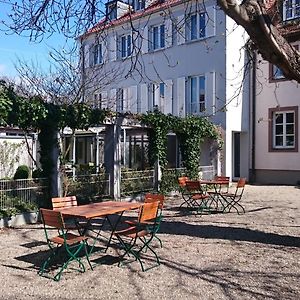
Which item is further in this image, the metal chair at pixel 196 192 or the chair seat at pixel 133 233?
the metal chair at pixel 196 192

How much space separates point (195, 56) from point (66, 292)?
17.6 metres

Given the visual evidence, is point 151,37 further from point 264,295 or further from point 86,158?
point 264,295

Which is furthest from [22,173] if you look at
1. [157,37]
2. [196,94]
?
[157,37]

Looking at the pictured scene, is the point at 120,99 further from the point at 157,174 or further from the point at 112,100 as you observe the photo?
the point at 157,174

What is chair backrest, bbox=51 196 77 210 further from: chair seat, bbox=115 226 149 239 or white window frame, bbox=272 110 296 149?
white window frame, bbox=272 110 296 149

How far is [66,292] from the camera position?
5.16 meters

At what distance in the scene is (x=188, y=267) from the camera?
20.6ft

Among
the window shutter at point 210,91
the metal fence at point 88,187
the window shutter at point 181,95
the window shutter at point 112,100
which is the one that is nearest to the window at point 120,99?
the window shutter at point 112,100

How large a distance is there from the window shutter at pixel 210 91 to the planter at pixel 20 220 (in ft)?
40.1

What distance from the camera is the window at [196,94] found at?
21234mm

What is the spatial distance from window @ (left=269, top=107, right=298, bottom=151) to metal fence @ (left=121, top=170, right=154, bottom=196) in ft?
29.2

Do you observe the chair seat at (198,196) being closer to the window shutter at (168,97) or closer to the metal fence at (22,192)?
the metal fence at (22,192)

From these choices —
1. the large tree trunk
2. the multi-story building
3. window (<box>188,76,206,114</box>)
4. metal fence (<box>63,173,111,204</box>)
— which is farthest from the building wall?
the large tree trunk

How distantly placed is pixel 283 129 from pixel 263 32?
15.4 metres
